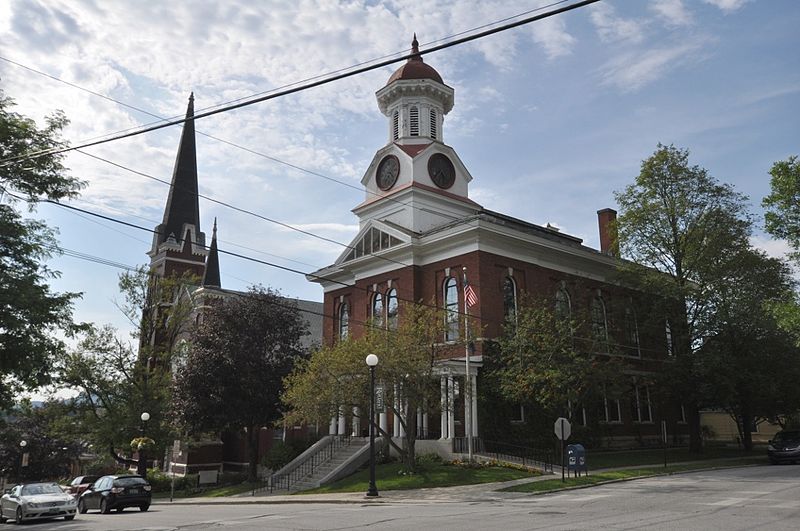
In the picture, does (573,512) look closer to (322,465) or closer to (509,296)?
(322,465)

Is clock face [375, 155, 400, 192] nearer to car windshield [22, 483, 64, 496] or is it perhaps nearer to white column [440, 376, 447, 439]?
white column [440, 376, 447, 439]

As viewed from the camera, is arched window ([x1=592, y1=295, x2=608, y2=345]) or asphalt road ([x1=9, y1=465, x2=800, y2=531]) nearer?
asphalt road ([x1=9, y1=465, x2=800, y2=531])

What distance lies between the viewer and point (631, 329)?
38844mm

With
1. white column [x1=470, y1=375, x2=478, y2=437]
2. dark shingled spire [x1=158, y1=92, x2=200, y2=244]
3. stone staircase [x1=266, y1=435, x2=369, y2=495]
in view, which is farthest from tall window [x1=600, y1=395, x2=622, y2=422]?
dark shingled spire [x1=158, y1=92, x2=200, y2=244]

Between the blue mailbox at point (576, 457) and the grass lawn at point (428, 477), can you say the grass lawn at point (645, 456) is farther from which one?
the grass lawn at point (428, 477)

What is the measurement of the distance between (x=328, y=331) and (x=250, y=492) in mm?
14127

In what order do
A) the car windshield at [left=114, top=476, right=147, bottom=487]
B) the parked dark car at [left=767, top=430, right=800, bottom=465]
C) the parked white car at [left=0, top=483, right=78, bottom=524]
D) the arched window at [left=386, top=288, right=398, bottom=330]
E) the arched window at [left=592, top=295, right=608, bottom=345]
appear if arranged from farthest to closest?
the arched window at [left=386, top=288, right=398, bottom=330] → the arched window at [left=592, top=295, right=608, bottom=345] → the parked dark car at [left=767, top=430, right=800, bottom=465] → the car windshield at [left=114, top=476, right=147, bottom=487] → the parked white car at [left=0, top=483, right=78, bottom=524]

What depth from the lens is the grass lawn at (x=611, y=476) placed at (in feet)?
72.3

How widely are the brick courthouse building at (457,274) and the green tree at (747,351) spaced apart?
3185mm

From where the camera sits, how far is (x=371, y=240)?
1549 inches

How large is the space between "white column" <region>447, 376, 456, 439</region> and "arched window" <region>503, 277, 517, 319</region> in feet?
19.8

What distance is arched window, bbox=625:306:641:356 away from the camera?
37.7 m

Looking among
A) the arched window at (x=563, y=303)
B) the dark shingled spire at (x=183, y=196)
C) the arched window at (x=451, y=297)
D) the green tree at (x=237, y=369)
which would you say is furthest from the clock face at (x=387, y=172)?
the dark shingled spire at (x=183, y=196)

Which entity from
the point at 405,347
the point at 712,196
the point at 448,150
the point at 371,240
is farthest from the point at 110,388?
the point at 712,196
